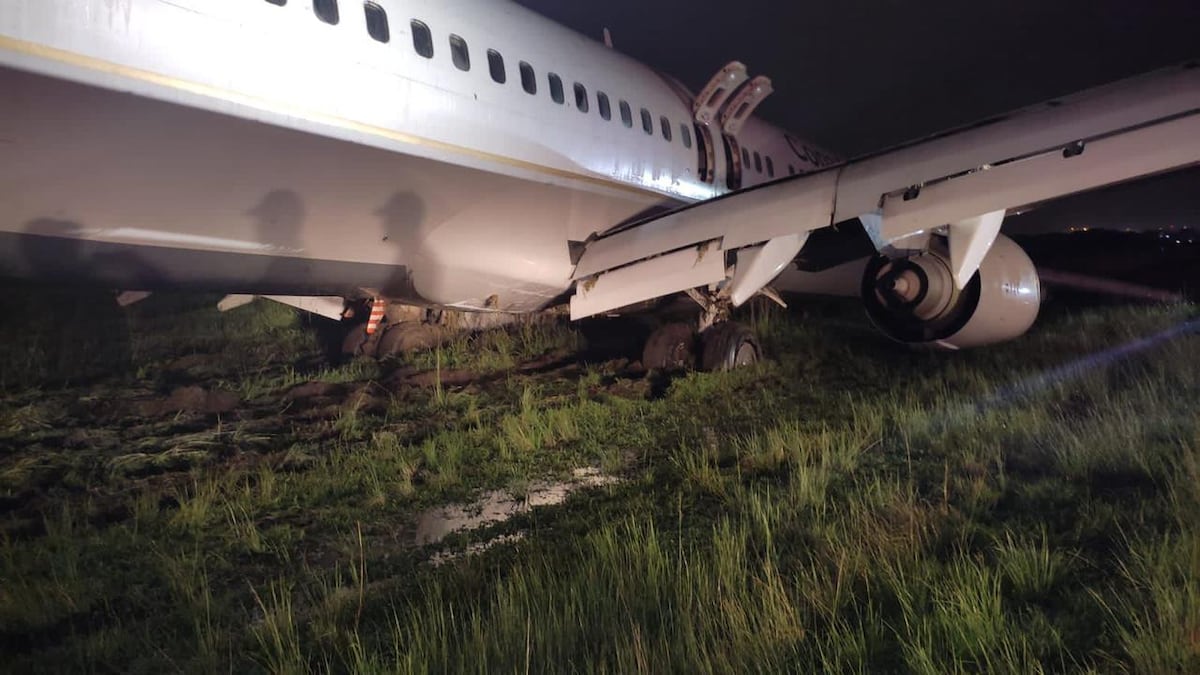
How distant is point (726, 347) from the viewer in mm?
8258

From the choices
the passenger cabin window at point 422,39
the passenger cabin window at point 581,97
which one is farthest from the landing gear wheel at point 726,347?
the passenger cabin window at point 422,39

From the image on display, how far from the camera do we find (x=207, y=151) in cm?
433

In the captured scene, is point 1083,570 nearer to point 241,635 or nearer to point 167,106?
point 241,635

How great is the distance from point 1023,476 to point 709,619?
2461mm

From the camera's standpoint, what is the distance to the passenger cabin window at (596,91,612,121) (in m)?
7.55

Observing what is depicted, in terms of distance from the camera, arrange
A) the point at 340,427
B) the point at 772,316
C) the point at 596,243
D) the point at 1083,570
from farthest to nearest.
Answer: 1. the point at 772,316
2. the point at 596,243
3. the point at 340,427
4. the point at 1083,570

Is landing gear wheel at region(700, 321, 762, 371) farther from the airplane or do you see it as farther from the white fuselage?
the white fuselage

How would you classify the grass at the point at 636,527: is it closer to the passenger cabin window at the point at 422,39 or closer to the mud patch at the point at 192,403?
the mud patch at the point at 192,403

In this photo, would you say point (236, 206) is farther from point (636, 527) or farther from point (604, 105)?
point (604, 105)

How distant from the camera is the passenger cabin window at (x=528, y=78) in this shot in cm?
638

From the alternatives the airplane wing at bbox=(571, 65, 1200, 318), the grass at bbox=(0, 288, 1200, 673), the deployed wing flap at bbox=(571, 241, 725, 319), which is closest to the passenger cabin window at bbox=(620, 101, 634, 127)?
the airplane wing at bbox=(571, 65, 1200, 318)

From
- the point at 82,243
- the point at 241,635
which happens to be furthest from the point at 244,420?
the point at 241,635

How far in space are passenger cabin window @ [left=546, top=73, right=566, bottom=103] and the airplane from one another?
1.1 inches

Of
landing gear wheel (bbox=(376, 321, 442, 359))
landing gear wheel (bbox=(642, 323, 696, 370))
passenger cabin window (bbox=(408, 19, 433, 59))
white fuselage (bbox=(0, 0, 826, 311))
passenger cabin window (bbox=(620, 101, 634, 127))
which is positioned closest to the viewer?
white fuselage (bbox=(0, 0, 826, 311))
